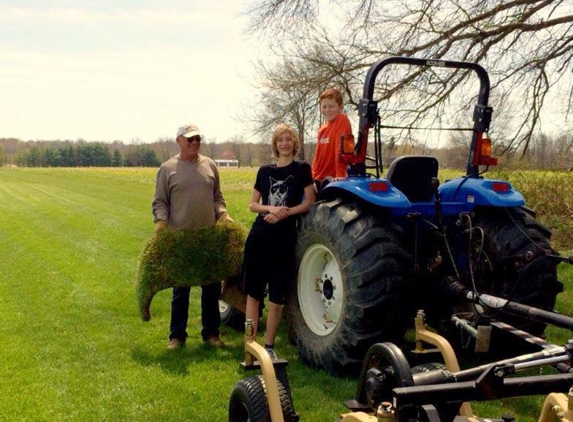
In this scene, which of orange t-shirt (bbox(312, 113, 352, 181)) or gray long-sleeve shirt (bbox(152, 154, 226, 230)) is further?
gray long-sleeve shirt (bbox(152, 154, 226, 230))

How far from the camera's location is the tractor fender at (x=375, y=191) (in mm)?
4422

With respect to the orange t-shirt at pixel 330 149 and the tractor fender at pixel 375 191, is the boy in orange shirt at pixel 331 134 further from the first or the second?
the tractor fender at pixel 375 191

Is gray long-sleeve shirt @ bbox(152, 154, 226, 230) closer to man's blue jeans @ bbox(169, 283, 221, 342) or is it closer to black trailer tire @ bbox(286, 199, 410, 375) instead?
man's blue jeans @ bbox(169, 283, 221, 342)

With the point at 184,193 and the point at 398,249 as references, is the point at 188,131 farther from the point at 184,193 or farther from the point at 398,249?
the point at 398,249

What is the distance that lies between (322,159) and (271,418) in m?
2.90

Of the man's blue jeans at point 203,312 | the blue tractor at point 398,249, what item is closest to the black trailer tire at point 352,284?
the blue tractor at point 398,249

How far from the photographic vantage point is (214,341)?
5.74m

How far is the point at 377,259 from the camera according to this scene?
4391 millimetres

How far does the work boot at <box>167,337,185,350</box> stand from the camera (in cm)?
565

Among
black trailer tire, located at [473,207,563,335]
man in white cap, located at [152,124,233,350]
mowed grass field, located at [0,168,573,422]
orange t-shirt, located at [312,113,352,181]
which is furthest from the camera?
man in white cap, located at [152,124,233,350]

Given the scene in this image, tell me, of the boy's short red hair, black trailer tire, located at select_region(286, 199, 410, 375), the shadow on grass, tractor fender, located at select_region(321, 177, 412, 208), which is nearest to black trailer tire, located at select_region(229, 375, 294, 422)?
black trailer tire, located at select_region(286, 199, 410, 375)

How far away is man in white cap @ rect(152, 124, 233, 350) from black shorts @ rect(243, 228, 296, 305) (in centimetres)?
73

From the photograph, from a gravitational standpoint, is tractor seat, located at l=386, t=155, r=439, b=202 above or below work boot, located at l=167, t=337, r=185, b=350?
above

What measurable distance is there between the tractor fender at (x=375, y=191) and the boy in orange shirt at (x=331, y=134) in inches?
17.6
